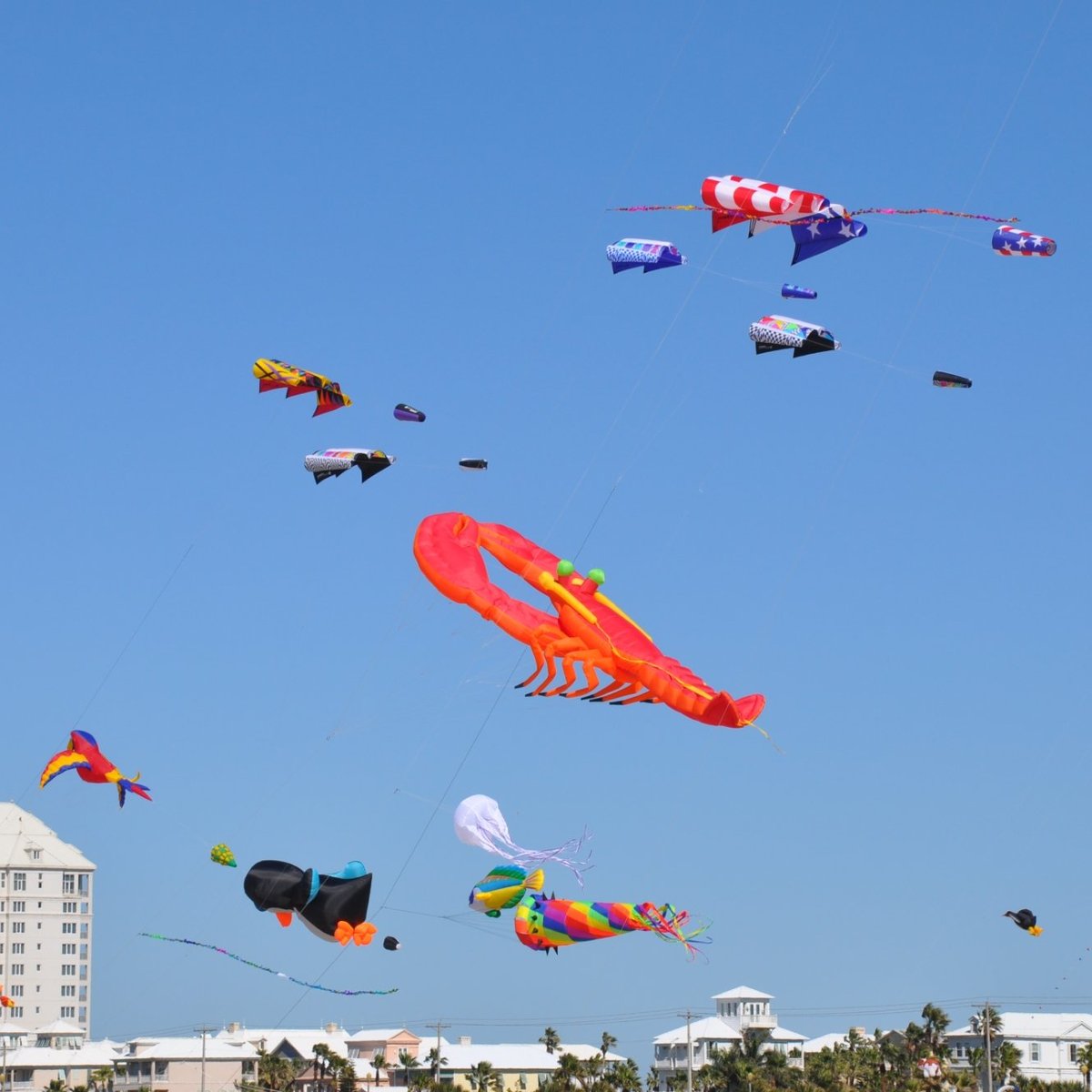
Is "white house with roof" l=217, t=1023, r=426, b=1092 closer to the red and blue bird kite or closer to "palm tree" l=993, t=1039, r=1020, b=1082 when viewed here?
"palm tree" l=993, t=1039, r=1020, b=1082

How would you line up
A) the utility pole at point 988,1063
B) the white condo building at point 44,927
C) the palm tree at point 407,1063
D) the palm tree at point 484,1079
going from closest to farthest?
1. the utility pole at point 988,1063
2. the palm tree at point 484,1079
3. the palm tree at point 407,1063
4. the white condo building at point 44,927

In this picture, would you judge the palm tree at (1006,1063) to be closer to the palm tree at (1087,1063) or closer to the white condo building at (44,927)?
the palm tree at (1087,1063)

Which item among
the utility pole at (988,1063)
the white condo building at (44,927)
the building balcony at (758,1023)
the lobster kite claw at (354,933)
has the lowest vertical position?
the lobster kite claw at (354,933)

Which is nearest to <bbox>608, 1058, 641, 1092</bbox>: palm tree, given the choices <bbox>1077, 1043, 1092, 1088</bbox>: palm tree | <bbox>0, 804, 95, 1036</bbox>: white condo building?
<bbox>1077, 1043, 1092, 1088</bbox>: palm tree

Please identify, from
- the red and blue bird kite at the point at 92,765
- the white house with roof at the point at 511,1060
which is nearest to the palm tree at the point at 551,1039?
the white house with roof at the point at 511,1060

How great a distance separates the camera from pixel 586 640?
43.5m

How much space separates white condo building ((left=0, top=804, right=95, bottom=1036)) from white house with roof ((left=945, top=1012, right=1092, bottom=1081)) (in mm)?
54597

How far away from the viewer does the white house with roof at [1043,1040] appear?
11756 cm

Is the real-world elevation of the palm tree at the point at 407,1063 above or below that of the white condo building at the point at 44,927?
below

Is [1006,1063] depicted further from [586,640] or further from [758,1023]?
[586,640]

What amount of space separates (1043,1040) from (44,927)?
6216 centimetres

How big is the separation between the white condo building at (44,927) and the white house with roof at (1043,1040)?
2149 inches

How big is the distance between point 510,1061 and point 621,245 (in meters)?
84.1

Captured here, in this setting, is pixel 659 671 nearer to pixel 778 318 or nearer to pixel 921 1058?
pixel 778 318
